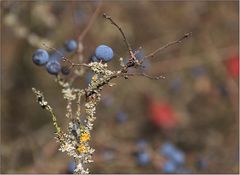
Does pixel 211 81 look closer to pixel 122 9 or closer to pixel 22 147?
pixel 122 9

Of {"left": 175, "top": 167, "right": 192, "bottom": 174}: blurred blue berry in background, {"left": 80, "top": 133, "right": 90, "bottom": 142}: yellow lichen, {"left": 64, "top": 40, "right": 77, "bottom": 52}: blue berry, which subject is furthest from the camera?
{"left": 175, "top": 167, "right": 192, "bottom": 174}: blurred blue berry in background

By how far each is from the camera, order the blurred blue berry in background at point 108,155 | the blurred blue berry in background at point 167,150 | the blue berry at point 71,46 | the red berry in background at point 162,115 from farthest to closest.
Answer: the red berry in background at point 162,115 < the blurred blue berry in background at point 167,150 < the blurred blue berry in background at point 108,155 < the blue berry at point 71,46

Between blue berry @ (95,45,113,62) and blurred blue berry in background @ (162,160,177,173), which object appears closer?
blue berry @ (95,45,113,62)

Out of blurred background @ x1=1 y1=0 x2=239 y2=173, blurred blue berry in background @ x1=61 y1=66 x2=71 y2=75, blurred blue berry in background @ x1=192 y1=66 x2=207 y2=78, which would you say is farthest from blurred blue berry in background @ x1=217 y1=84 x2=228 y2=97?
blurred blue berry in background @ x1=61 y1=66 x2=71 y2=75

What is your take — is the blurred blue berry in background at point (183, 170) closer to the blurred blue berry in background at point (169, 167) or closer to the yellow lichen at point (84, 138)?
the blurred blue berry in background at point (169, 167)

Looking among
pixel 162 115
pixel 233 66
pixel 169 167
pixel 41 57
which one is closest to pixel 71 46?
pixel 41 57

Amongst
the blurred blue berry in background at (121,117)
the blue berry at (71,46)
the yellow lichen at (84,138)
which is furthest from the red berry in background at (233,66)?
the yellow lichen at (84,138)

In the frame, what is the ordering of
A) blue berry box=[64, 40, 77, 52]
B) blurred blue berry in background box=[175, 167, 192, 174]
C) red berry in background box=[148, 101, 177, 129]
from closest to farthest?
1. blue berry box=[64, 40, 77, 52]
2. blurred blue berry in background box=[175, 167, 192, 174]
3. red berry in background box=[148, 101, 177, 129]

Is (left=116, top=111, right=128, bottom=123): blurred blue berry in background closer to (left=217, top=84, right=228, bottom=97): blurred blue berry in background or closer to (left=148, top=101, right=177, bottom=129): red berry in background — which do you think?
(left=148, top=101, right=177, bottom=129): red berry in background
